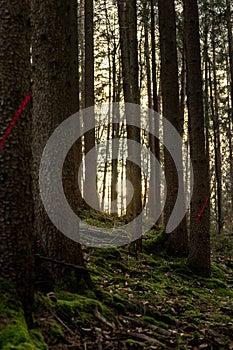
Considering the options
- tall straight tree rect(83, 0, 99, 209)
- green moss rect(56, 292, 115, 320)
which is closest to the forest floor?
green moss rect(56, 292, 115, 320)

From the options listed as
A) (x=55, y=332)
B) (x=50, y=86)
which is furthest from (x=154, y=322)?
(x=50, y=86)

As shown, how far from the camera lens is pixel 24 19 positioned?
4293 mm

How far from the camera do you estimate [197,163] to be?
34.0ft

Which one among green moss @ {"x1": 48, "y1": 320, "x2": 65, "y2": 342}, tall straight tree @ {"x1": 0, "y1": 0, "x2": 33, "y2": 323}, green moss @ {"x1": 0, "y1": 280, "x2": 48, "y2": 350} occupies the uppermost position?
tall straight tree @ {"x1": 0, "y1": 0, "x2": 33, "y2": 323}

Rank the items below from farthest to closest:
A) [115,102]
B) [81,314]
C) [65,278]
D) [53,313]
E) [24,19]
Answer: [115,102]
[65,278]
[81,314]
[53,313]
[24,19]

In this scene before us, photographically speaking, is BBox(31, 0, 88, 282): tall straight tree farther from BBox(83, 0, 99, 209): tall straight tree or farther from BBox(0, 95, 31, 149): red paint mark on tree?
BBox(83, 0, 99, 209): tall straight tree

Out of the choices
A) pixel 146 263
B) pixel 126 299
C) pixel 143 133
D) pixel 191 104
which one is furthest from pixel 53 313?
pixel 143 133

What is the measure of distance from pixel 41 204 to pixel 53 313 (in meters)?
1.43

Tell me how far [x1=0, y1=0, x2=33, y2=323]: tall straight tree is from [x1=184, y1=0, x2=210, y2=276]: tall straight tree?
260 inches

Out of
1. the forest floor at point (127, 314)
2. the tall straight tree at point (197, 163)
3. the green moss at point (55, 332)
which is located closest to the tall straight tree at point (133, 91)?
the tall straight tree at point (197, 163)

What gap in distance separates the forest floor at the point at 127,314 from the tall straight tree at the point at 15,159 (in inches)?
13.0

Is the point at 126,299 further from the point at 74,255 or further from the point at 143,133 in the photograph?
the point at 143,133

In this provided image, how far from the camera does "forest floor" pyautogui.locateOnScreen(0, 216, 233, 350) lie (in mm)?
4527

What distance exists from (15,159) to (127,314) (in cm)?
295
